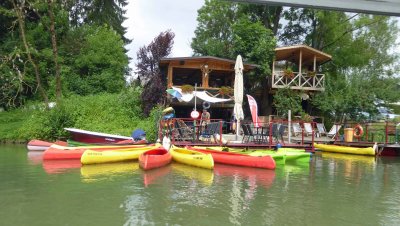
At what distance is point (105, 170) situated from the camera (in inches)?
456

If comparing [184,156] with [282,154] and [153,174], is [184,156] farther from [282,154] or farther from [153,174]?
[282,154]

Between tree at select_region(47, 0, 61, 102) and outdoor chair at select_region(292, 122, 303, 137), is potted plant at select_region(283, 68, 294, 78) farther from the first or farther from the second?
tree at select_region(47, 0, 61, 102)

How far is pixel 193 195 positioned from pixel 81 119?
13.8m

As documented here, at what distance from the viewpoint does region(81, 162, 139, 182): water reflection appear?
10.4m

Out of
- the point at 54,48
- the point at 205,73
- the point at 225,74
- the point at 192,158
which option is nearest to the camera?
the point at 192,158

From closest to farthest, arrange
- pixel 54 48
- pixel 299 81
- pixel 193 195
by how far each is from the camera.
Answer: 1. pixel 193 195
2. pixel 299 81
3. pixel 54 48

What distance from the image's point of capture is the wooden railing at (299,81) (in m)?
23.4

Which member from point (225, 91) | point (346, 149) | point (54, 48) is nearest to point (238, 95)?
point (225, 91)

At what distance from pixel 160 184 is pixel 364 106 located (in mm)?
17873

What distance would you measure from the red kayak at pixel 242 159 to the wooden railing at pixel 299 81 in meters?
11.6

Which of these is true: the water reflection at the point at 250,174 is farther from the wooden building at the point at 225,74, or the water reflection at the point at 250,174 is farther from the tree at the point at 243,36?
the tree at the point at 243,36

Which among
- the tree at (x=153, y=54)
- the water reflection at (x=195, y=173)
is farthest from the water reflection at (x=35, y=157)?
the tree at (x=153, y=54)

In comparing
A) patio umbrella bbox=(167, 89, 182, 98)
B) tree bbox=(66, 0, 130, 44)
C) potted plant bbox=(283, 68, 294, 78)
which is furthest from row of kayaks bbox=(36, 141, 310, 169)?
tree bbox=(66, 0, 130, 44)

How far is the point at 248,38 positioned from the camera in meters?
24.9
